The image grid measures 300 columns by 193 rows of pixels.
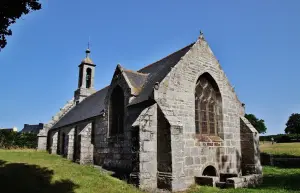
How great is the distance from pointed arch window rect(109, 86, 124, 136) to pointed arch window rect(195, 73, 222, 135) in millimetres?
4226

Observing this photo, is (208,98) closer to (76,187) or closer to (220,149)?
(220,149)

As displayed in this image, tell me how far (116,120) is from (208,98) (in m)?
5.46

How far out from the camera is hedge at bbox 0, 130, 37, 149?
30.5 m

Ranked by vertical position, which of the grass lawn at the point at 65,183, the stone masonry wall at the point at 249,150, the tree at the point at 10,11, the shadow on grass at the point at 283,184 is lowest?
the shadow on grass at the point at 283,184

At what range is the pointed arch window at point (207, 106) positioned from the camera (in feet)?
42.0

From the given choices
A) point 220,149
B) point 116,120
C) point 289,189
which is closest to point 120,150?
point 116,120

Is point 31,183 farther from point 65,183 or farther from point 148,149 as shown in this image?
point 148,149

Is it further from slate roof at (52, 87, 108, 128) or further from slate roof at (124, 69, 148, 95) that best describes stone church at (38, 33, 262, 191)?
slate roof at (52, 87, 108, 128)

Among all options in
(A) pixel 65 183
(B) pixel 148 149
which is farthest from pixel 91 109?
(B) pixel 148 149

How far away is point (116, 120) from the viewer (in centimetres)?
1428

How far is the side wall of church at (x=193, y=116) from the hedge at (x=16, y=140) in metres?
26.8

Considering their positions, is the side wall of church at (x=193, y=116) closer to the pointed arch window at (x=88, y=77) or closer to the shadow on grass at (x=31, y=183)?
the shadow on grass at (x=31, y=183)

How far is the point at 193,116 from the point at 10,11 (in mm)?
8707

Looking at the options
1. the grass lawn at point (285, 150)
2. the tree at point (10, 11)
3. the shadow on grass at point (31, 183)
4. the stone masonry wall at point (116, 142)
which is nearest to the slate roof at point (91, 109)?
the stone masonry wall at point (116, 142)
